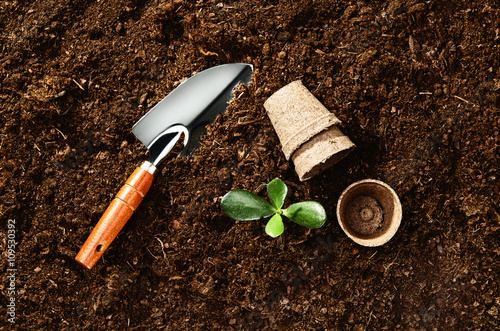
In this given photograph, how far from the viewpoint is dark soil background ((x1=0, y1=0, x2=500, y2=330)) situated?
5.05 ft

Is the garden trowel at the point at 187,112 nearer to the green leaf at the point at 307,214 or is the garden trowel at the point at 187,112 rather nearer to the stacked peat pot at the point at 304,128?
the stacked peat pot at the point at 304,128

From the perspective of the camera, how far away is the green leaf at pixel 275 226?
4.61 feet

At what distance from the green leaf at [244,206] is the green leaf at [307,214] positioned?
97mm

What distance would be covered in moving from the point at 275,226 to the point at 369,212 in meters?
0.43

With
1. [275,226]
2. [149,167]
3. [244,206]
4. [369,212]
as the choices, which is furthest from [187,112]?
[369,212]

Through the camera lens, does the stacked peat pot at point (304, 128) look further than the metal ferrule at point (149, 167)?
No

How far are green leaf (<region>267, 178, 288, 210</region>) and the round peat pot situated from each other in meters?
0.23

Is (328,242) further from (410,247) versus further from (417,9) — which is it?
(417,9)

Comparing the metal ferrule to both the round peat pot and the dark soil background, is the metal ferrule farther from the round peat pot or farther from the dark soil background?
the round peat pot

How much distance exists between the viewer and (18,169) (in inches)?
63.6

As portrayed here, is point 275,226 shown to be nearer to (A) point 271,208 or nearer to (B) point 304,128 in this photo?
(A) point 271,208

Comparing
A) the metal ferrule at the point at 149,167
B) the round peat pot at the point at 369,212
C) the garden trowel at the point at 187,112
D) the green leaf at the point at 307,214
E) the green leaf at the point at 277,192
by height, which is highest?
the garden trowel at the point at 187,112

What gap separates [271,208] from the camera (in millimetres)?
1465

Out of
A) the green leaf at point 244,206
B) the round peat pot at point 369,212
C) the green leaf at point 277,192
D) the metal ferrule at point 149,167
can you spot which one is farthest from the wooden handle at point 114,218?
the round peat pot at point 369,212
